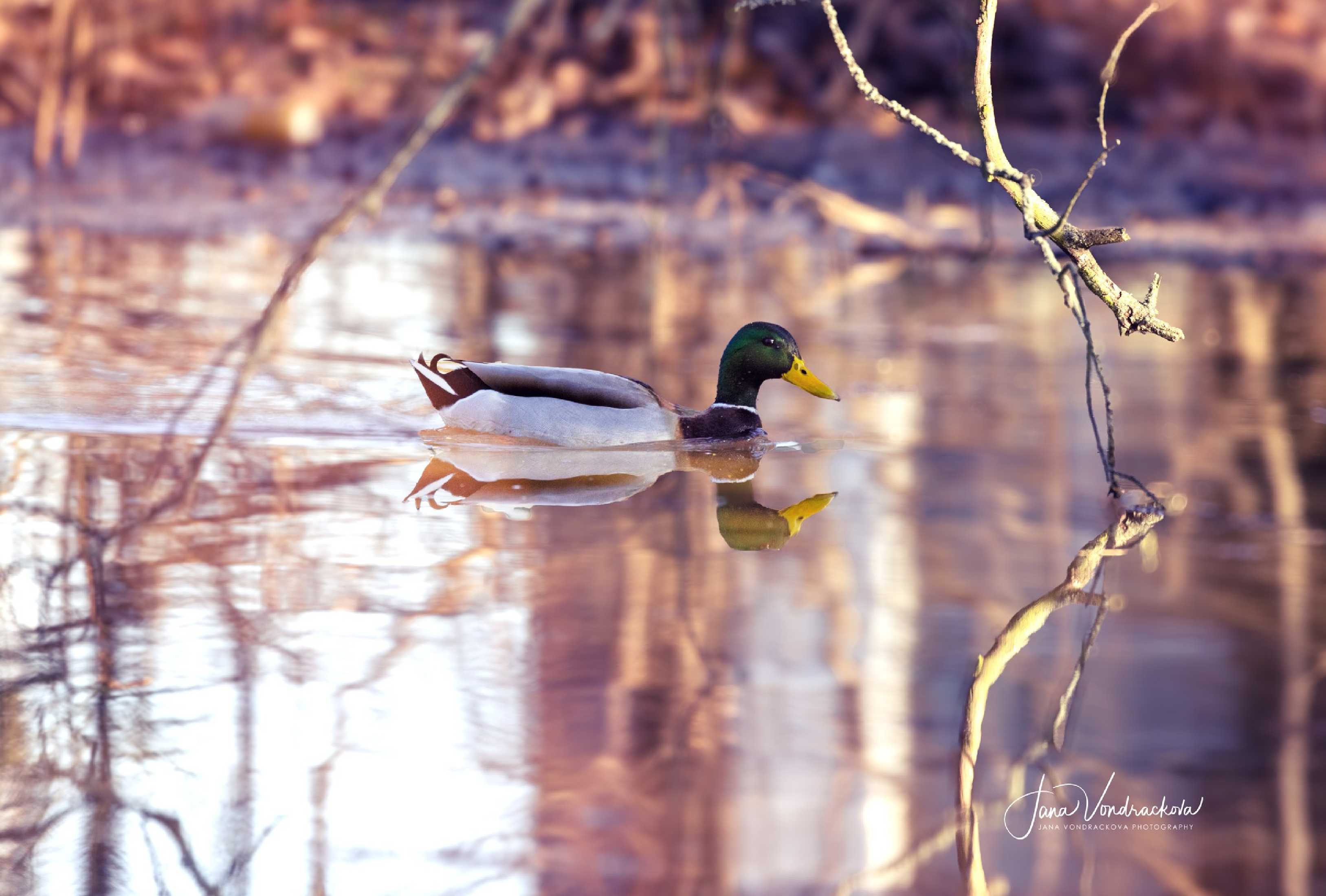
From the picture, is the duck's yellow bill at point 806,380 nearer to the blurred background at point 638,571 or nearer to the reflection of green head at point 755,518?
the blurred background at point 638,571

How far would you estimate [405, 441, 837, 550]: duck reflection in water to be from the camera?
19.5 ft

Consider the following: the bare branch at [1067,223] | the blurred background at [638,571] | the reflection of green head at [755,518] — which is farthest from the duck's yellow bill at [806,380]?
the bare branch at [1067,223]

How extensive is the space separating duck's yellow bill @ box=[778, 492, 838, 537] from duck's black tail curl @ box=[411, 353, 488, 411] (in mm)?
1369

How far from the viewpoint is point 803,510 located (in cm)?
615

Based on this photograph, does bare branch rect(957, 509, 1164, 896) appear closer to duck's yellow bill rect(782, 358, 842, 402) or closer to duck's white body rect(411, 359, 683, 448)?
duck's yellow bill rect(782, 358, 842, 402)

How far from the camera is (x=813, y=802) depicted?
359 centimetres

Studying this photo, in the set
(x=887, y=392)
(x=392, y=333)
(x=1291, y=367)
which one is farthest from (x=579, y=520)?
(x=1291, y=367)

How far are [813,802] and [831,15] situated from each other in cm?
167

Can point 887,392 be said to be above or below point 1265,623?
above

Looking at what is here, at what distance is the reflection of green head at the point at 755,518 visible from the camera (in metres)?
5.69

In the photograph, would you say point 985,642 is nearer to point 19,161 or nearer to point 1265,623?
point 1265,623

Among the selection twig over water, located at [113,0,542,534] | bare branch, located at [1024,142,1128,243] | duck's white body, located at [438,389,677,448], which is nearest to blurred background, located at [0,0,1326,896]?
duck's white body, located at [438,389,677,448]

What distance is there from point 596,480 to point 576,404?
0.46 m

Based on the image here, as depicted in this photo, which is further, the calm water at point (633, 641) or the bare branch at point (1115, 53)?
the bare branch at point (1115, 53)
